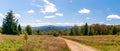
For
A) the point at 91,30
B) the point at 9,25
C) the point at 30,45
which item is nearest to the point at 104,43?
the point at 30,45

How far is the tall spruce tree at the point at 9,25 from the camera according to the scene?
281ft

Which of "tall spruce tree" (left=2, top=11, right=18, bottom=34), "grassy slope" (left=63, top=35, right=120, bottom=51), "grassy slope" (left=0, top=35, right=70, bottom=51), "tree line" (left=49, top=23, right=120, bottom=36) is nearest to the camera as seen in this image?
"grassy slope" (left=0, top=35, right=70, bottom=51)

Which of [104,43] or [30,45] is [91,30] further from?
[30,45]

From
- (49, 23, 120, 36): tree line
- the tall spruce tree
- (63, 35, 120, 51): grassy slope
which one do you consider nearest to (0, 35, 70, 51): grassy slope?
(63, 35, 120, 51): grassy slope

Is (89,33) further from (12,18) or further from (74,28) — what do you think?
(12,18)

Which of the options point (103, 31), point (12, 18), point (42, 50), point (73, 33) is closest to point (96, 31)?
point (103, 31)

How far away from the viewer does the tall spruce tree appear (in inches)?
3369

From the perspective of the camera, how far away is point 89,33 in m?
144

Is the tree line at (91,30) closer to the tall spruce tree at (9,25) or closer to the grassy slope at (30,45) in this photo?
the tall spruce tree at (9,25)

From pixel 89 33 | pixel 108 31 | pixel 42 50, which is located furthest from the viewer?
pixel 108 31

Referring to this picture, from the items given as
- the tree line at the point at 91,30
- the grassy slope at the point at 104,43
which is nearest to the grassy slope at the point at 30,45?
the grassy slope at the point at 104,43

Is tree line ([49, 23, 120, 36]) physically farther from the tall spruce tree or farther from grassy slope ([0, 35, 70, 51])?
grassy slope ([0, 35, 70, 51])

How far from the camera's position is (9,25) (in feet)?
284

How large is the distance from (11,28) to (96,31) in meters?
88.0
